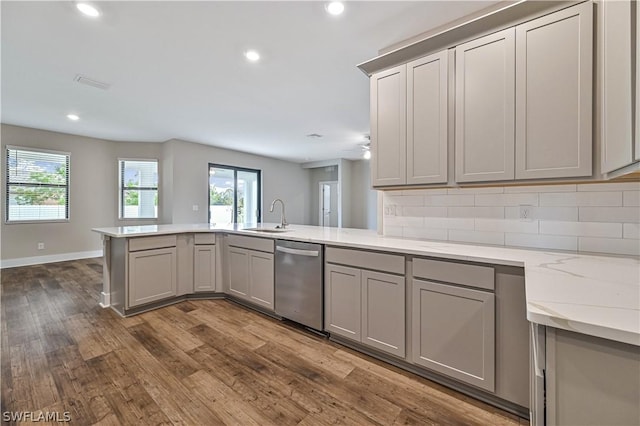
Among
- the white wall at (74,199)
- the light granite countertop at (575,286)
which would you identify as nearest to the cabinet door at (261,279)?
the light granite countertop at (575,286)

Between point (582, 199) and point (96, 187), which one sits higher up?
point (96, 187)

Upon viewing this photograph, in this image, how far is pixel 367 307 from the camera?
6.84 ft

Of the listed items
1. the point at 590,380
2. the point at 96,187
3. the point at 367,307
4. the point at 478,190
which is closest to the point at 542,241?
the point at 478,190

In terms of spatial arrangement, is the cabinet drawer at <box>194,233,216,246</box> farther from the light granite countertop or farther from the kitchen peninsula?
the light granite countertop

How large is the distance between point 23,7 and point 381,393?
374 cm

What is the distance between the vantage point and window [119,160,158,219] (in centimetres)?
636

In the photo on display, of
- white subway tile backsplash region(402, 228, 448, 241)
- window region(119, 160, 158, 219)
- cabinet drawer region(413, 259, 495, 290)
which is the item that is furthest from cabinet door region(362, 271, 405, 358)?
window region(119, 160, 158, 219)

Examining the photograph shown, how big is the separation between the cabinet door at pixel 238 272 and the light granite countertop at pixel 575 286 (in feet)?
5.78

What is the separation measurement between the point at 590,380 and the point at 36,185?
25.4ft

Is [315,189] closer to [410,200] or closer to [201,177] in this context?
[201,177]

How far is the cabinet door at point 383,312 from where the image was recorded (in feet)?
6.28

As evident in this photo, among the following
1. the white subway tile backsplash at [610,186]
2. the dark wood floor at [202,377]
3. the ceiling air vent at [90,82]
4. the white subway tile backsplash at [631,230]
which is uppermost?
the ceiling air vent at [90,82]

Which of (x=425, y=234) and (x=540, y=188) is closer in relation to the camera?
(x=540, y=188)

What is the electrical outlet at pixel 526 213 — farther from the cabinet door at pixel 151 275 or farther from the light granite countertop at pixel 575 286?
the cabinet door at pixel 151 275
